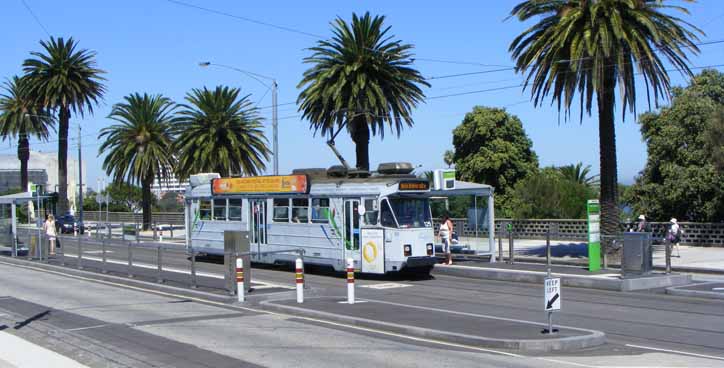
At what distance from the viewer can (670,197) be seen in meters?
37.8

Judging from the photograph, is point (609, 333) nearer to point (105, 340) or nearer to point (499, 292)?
point (499, 292)

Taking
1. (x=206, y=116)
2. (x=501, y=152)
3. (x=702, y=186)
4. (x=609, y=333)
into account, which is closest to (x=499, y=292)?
(x=609, y=333)

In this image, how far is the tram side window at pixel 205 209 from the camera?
1153 inches

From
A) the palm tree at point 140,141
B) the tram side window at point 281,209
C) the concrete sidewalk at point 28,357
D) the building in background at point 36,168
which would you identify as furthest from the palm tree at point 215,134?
the building in background at point 36,168

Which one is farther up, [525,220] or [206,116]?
[206,116]

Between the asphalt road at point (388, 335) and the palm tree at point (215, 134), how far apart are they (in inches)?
900

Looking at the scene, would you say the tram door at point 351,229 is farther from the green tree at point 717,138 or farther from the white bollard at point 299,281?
the green tree at point 717,138

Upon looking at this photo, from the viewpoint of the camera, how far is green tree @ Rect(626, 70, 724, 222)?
3669cm

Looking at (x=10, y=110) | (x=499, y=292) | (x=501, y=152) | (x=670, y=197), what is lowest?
(x=499, y=292)

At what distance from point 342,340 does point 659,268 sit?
1589cm

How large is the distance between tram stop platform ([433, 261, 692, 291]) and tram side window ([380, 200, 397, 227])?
3571mm

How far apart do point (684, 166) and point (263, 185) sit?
22904mm

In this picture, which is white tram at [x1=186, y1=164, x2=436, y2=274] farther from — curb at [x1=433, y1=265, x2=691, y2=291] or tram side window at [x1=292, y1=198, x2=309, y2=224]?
curb at [x1=433, y1=265, x2=691, y2=291]

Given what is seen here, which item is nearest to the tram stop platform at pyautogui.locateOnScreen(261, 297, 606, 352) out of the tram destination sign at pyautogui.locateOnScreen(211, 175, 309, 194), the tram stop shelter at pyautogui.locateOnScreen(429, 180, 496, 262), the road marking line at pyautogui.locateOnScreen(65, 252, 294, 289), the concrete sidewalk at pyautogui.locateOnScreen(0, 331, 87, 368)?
the road marking line at pyautogui.locateOnScreen(65, 252, 294, 289)
